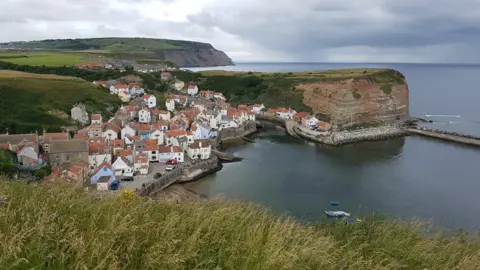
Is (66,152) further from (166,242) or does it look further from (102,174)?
(166,242)

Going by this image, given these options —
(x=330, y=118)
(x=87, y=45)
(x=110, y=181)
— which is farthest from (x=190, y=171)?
(x=87, y=45)

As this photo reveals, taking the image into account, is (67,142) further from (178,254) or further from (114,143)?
(178,254)

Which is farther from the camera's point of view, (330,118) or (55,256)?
(330,118)

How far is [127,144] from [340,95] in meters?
40.3

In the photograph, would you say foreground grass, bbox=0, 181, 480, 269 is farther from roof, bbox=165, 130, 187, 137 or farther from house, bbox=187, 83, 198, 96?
house, bbox=187, 83, 198, 96

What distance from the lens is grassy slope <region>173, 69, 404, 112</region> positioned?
70688 mm

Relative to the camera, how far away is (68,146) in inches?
1169

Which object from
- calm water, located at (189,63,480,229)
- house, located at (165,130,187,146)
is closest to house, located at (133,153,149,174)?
calm water, located at (189,63,480,229)

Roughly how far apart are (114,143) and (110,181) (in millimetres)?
9379

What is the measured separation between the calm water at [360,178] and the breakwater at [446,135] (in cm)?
209

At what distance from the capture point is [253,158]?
4044cm

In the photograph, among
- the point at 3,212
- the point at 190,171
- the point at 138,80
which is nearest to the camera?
the point at 3,212

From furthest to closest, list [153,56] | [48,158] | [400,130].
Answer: [153,56] → [400,130] → [48,158]

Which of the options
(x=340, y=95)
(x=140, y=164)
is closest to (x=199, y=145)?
(x=140, y=164)
